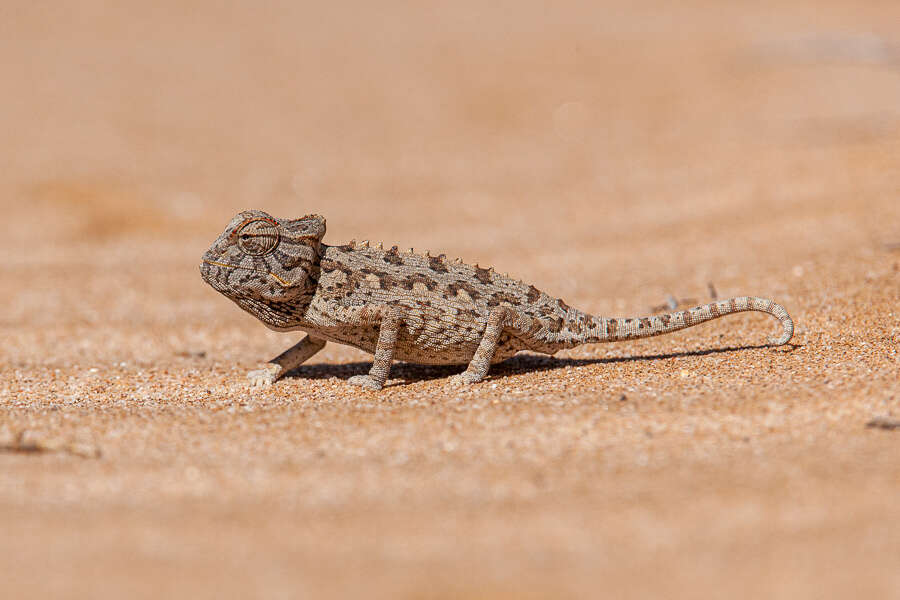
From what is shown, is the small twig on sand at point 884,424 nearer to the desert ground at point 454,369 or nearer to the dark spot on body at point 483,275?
the desert ground at point 454,369

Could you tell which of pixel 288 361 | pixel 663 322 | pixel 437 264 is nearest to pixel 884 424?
pixel 663 322

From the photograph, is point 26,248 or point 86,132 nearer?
point 26,248

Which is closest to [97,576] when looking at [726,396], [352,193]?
[726,396]

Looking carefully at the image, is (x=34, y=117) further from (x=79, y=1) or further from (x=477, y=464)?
(x=477, y=464)

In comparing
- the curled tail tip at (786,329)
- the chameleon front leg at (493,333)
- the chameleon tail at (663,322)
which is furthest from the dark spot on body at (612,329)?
the curled tail tip at (786,329)

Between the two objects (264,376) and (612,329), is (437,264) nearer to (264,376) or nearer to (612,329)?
(612,329)

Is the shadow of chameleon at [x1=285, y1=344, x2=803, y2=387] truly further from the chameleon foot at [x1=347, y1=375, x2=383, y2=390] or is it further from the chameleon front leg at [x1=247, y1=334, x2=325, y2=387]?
the chameleon foot at [x1=347, y1=375, x2=383, y2=390]

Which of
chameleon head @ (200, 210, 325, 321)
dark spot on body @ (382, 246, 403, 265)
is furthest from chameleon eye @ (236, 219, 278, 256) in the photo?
dark spot on body @ (382, 246, 403, 265)
